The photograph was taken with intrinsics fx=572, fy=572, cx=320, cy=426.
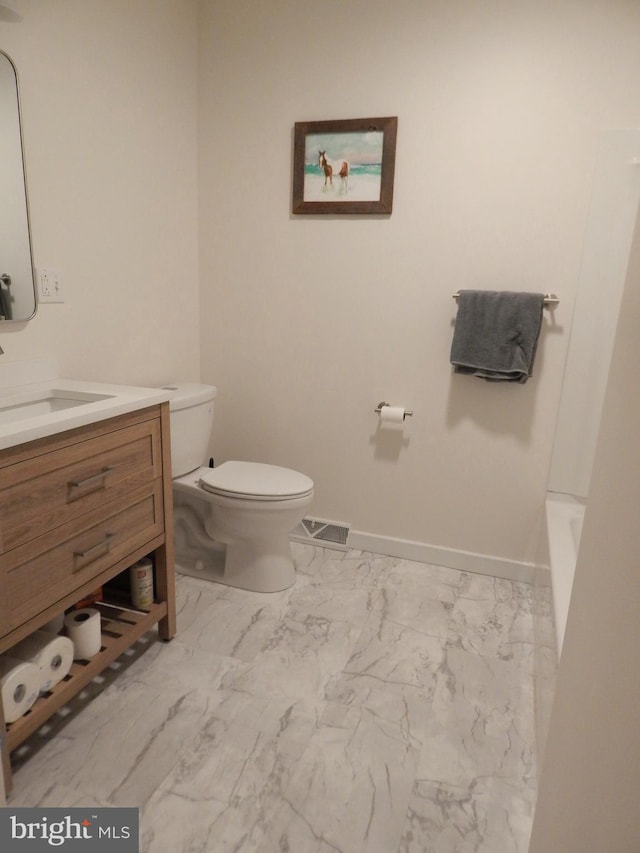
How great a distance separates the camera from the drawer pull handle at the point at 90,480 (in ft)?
4.81

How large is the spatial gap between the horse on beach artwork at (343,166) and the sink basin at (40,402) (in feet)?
4.37

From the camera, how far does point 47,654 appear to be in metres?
1.48

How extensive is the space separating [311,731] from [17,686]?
79cm

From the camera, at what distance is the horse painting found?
95.1 inches

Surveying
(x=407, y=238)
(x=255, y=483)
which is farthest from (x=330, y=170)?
(x=255, y=483)

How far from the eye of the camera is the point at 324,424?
270 cm

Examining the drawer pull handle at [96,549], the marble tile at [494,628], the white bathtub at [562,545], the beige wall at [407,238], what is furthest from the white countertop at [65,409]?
the marble tile at [494,628]

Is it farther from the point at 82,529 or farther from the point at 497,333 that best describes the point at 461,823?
the point at 497,333

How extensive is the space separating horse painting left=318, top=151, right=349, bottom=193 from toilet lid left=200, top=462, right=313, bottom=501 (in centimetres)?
124

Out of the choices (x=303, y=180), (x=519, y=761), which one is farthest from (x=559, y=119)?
(x=519, y=761)

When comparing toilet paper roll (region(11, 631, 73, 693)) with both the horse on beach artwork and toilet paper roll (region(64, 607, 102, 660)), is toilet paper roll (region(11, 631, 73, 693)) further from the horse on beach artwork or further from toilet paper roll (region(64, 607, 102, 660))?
the horse on beach artwork

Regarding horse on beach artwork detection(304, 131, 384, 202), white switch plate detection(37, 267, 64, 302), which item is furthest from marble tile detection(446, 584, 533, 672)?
white switch plate detection(37, 267, 64, 302)

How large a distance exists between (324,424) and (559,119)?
1535 millimetres

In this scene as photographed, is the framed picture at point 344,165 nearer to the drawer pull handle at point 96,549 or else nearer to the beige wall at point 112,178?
the beige wall at point 112,178
